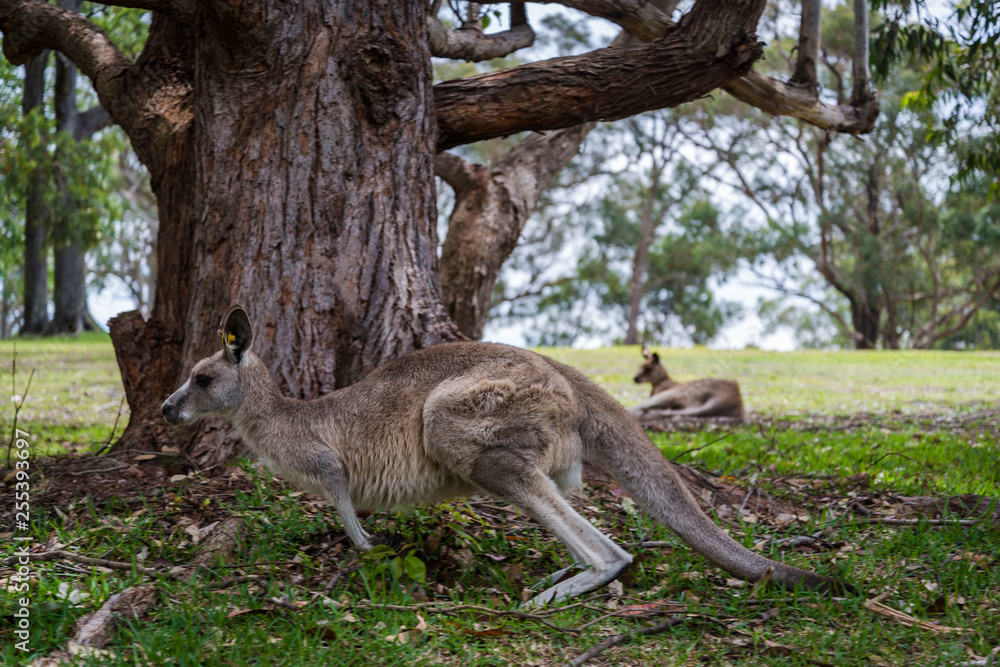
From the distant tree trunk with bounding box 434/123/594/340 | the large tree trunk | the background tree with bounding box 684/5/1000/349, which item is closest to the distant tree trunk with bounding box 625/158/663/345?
the background tree with bounding box 684/5/1000/349

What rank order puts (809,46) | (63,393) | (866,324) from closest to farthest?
(809,46) → (63,393) → (866,324)

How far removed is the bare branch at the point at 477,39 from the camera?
6637mm

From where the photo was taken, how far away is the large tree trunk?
185 inches

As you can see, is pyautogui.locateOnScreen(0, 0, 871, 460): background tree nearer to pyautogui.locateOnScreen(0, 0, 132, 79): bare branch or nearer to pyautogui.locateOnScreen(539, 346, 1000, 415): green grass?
pyautogui.locateOnScreen(0, 0, 132, 79): bare branch

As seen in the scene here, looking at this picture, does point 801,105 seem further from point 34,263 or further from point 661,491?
point 34,263

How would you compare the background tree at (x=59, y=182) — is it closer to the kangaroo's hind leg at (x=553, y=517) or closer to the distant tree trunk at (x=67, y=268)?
the distant tree trunk at (x=67, y=268)

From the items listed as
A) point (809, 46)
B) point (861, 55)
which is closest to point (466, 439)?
point (809, 46)

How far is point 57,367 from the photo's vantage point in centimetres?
1327

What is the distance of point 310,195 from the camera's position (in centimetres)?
475

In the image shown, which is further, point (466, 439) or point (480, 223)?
point (480, 223)

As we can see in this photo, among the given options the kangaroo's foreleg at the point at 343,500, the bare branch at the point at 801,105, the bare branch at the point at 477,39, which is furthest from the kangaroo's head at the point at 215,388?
the bare branch at the point at 801,105

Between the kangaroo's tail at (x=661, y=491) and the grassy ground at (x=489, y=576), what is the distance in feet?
0.34

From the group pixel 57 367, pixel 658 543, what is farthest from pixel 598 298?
pixel 658 543

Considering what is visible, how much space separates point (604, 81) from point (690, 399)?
5.16 meters
